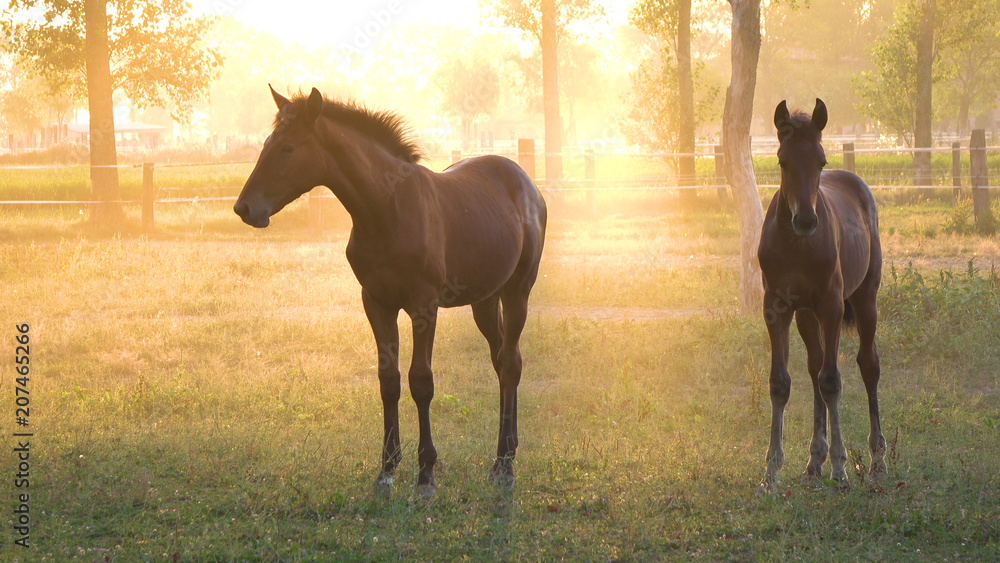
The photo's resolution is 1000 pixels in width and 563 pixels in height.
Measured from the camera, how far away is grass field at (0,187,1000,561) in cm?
466

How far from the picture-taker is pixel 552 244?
18281 millimetres

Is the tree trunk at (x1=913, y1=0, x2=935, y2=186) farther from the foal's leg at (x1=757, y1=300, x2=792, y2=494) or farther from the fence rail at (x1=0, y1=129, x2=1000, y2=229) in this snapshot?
the foal's leg at (x1=757, y1=300, x2=792, y2=494)

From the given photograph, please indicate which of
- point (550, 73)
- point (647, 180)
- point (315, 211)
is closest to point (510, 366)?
point (315, 211)

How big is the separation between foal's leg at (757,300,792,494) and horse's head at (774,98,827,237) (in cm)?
62

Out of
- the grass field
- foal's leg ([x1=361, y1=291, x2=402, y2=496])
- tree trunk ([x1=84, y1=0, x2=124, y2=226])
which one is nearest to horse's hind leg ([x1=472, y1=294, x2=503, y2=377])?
the grass field

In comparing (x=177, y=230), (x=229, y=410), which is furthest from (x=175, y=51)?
(x=229, y=410)

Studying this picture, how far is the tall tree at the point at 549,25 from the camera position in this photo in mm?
26422

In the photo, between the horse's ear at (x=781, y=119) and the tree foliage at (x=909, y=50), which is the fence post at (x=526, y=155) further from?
the horse's ear at (x=781, y=119)

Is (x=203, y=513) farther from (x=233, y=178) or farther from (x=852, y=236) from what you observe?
(x=233, y=178)

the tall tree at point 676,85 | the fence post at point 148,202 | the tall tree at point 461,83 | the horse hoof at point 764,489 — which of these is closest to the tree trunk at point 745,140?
the horse hoof at point 764,489

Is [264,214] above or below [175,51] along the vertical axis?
Result: below

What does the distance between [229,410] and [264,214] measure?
10.8 feet

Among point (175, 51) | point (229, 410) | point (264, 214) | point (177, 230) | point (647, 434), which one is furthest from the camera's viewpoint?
point (175, 51)

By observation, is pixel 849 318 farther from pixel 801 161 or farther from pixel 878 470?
pixel 801 161
